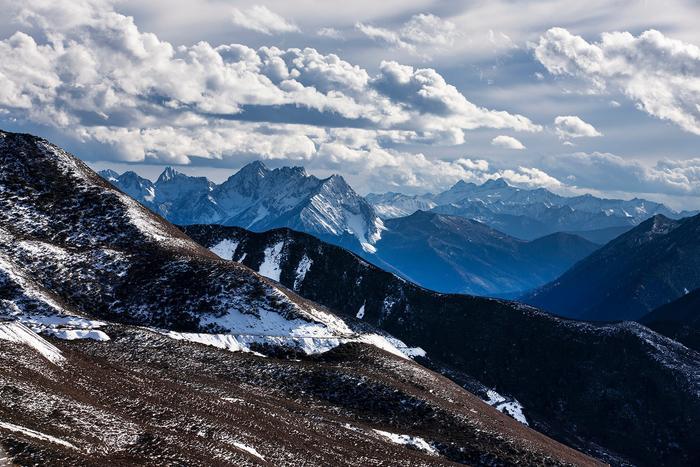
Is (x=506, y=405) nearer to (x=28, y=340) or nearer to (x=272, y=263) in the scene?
(x=272, y=263)

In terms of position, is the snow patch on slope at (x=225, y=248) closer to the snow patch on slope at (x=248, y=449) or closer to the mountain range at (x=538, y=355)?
the mountain range at (x=538, y=355)

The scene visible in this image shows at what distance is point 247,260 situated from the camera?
191m

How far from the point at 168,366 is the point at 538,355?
11800 centimetres

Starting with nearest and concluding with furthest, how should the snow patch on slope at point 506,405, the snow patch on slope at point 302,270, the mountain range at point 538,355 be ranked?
the snow patch on slope at point 506,405 < the mountain range at point 538,355 < the snow patch on slope at point 302,270

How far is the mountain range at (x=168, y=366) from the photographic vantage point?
3781cm

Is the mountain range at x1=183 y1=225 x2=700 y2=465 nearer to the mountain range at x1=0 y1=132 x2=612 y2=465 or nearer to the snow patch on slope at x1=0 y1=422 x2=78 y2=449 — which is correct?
the mountain range at x1=0 y1=132 x2=612 y2=465

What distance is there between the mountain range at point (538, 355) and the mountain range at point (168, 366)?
9.85m

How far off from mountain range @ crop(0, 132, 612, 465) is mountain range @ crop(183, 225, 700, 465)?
9851mm

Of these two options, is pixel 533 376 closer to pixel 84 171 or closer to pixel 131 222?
pixel 131 222

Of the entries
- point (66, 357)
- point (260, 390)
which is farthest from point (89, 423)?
point (260, 390)

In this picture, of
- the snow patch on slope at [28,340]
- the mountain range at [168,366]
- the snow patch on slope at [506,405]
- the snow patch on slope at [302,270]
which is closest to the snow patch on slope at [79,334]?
the mountain range at [168,366]

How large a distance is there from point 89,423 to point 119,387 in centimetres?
981

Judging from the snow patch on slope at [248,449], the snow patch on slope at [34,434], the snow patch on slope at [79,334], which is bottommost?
the snow patch on slope at [79,334]

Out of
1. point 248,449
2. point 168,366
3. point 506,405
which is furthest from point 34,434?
point 506,405
